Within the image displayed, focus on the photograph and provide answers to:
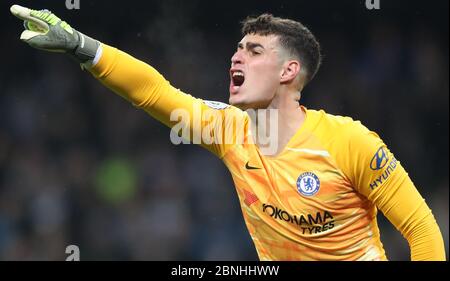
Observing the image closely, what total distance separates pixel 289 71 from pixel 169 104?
0.81 meters

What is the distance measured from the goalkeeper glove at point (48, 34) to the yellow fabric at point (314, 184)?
0.16 metres

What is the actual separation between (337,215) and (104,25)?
18.6 ft

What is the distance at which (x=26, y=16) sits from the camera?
13.2ft

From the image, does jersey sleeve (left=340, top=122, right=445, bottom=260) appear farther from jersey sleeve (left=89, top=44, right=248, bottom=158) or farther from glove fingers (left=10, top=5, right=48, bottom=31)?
glove fingers (left=10, top=5, right=48, bottom=31)

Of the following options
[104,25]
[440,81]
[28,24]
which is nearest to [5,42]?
[104,25]

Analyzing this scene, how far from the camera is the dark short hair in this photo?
479cm

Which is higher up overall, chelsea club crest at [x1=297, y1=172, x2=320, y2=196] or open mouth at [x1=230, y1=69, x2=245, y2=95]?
open mouth at [x1=230, y1=69, x2=245, y2=95]

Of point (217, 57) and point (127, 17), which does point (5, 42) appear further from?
point (217, 57)

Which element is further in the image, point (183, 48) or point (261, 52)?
point (183, 48)

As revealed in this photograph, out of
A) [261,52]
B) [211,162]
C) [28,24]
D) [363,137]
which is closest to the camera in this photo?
[28,24]

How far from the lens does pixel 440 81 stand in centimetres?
976
